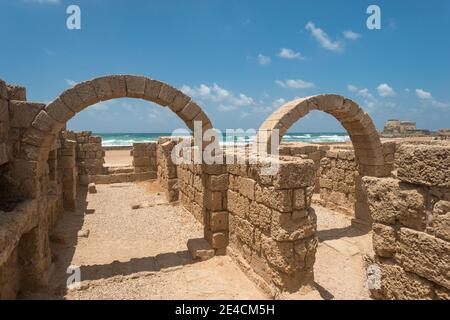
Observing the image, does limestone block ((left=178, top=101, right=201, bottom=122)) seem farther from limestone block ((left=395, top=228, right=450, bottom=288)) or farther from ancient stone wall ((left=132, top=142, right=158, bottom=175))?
ancient stone wall ((left=132, top=142, right=158, bottom=175))

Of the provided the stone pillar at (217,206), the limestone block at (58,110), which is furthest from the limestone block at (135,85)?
the stone pillar at (217,206)

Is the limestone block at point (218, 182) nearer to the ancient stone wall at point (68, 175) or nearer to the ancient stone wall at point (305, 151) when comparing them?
the ancient stone wall at point (305, 151)

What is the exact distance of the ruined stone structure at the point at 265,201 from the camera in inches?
108

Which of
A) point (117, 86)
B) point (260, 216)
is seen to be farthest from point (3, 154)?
point (260, 216)

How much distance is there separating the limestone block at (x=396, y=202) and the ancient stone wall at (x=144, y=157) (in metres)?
12.8

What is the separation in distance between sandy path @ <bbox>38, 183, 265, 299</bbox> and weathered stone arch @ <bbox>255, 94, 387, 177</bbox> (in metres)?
3.34

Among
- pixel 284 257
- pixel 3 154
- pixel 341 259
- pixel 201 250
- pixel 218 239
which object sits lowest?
pixel 341 259

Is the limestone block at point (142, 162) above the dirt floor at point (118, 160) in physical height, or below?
above

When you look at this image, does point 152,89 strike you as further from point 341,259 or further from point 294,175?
point 341,259

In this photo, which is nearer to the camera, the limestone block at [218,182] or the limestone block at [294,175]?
the limestone block at [294,175]

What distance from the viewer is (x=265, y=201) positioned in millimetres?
4648

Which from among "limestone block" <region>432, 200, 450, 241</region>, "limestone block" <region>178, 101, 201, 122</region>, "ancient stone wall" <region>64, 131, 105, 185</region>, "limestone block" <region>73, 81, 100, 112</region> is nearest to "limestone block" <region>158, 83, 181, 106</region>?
"limestone block" <region>178, 101, 201, 122</region>

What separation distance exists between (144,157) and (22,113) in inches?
392
